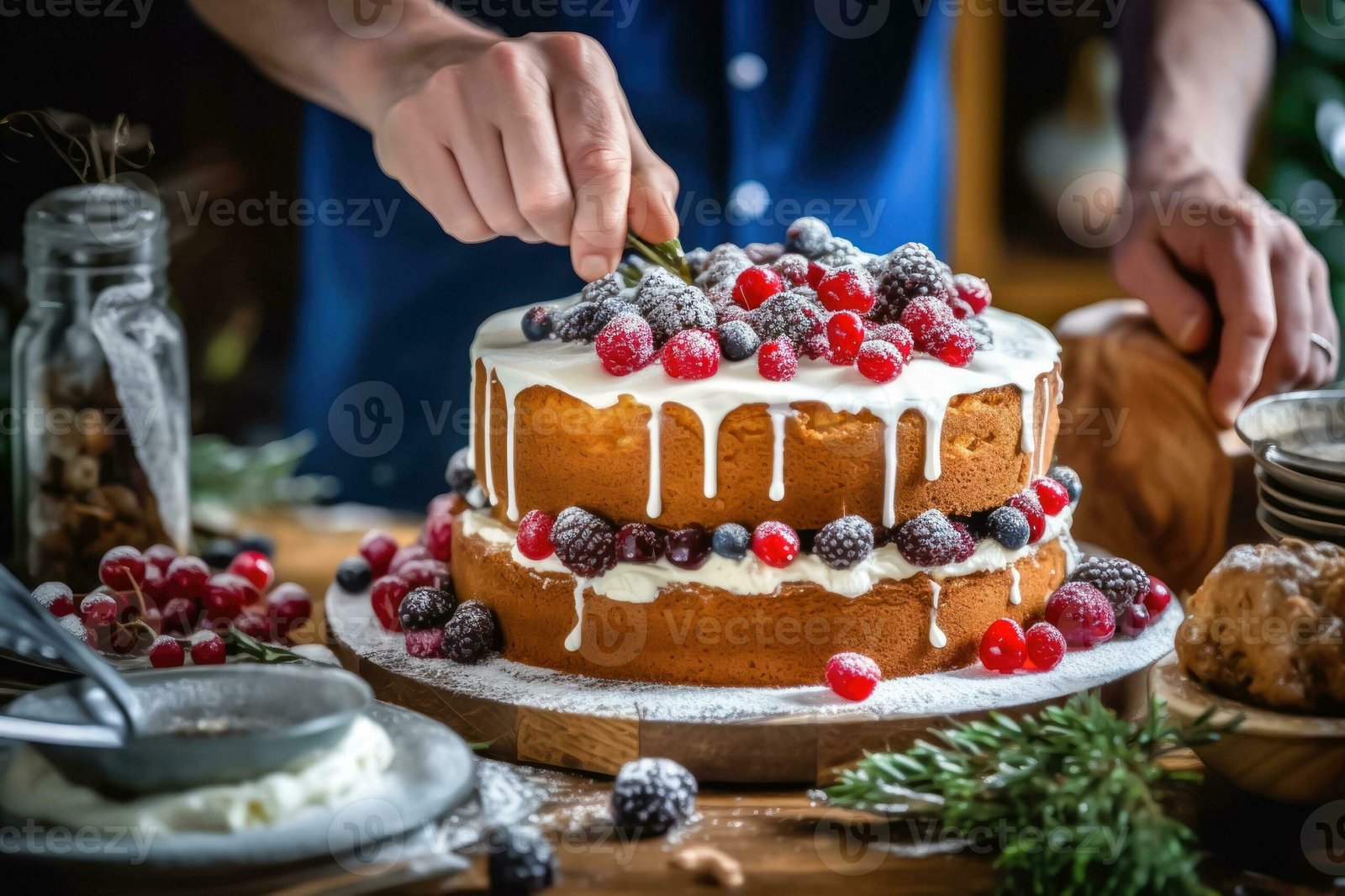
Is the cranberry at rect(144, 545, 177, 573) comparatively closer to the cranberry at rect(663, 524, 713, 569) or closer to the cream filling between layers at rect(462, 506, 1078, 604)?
the cream filling between layers at rect(462, 506, 1078, 604)

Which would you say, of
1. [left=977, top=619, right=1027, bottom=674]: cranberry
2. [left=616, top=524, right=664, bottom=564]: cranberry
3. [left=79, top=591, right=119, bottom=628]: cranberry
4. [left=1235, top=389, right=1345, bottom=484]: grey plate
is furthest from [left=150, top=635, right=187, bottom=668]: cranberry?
[left=1235, top=389, right=1345, bottom=484]: grey plate

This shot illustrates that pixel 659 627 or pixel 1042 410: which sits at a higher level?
pixel 1042 410

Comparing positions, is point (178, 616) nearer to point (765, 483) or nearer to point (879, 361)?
point (765, 483)

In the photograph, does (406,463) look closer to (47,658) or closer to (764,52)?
(764,52)

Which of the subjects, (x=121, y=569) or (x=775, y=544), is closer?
(x=775, y=544)

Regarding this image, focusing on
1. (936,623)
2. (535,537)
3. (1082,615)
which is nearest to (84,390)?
(535,537)

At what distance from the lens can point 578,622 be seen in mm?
2033

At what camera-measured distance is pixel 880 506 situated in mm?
1986

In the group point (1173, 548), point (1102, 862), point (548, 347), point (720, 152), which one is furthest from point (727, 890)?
point (720, 152)

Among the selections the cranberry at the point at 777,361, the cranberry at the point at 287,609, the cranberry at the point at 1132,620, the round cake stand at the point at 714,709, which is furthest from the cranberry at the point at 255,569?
the cranberry at the point at 1132,620

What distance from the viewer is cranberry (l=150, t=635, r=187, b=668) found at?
2.11 m

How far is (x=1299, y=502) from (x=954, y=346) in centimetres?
58

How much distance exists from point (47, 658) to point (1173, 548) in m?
2.03

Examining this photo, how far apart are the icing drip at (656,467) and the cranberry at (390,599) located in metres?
0.51
